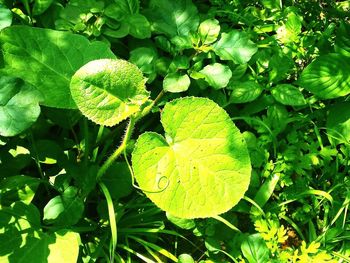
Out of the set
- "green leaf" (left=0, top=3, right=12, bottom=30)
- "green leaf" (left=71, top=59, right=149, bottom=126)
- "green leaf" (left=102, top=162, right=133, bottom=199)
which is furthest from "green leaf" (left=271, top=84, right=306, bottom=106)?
"green leaf" (left=0, top=3, right=12, bottom=30)

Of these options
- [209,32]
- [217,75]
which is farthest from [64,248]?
[209,32]

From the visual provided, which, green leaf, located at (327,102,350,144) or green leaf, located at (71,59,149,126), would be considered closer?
green leaf, located at (71,59,149,126)

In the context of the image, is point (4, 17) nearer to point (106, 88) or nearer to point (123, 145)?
point (106, 88)

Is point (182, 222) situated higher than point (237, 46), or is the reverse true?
point (237, 46)

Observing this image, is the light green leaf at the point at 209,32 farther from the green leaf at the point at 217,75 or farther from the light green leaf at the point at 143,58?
the light green leaf at the point at 143,58

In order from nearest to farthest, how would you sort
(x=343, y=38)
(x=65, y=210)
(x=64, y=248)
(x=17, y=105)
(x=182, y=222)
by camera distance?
(x=17, y=105)
(x=64, y=248)
(x=65, y=210)
(x=182, y=222)
(x=343, y=38)

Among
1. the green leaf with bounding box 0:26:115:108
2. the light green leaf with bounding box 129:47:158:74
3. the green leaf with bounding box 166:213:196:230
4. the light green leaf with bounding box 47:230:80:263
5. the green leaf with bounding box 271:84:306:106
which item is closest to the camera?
the light green leaf with bounding box 47:230:80:263

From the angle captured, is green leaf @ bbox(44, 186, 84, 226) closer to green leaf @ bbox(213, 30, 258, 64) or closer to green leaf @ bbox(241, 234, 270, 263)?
green leaf @ bbox(241, 234, 270, 263)

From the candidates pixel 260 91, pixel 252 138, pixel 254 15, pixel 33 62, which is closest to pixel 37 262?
pixel 33 62
